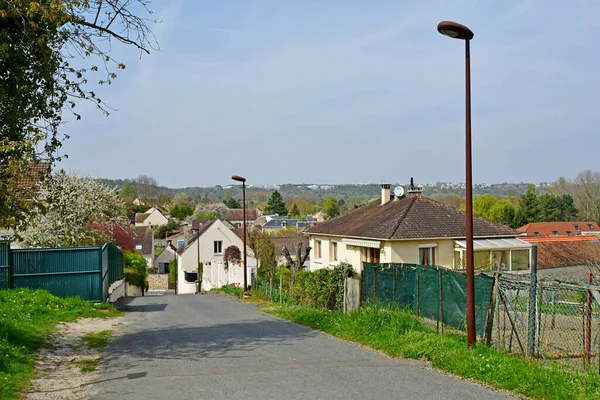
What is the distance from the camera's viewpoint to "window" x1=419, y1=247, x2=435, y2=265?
29.7m

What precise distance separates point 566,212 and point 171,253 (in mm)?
54326

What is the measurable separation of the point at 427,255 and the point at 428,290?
561 inches

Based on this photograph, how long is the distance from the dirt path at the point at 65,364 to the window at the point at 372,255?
16.0 m

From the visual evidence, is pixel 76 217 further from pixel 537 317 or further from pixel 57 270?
pixel 537 317

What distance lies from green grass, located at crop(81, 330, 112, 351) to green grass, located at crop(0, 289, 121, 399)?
2.91 ft

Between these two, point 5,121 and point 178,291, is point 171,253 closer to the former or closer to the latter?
point 178,291

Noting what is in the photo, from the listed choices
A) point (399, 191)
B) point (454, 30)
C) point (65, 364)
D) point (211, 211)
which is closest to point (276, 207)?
point (211, 211)

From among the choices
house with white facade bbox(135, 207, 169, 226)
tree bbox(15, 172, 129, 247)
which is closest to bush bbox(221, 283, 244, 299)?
tree bbox(15, 172, 129, 247)

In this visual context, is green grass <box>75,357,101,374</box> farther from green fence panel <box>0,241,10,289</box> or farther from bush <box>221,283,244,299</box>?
bush <box>221,283,244,299</box>

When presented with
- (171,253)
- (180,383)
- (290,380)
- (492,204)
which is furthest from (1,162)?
(492,204)

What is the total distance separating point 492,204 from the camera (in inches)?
3440

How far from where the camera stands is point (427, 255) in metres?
29.9

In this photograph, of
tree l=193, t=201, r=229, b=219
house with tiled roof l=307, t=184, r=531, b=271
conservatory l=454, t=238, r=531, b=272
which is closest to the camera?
house with tiled roof l=307, t=184, r=531, b=271

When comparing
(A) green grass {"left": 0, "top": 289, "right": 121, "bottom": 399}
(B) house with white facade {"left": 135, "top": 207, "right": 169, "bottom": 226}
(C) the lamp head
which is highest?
(C) the lamp head
